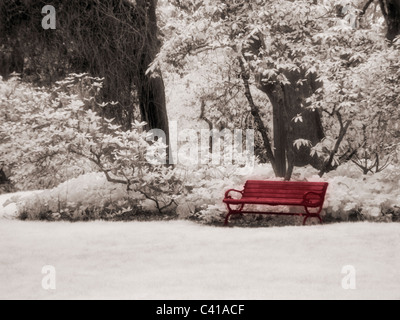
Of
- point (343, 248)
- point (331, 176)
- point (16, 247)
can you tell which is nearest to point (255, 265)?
point (343, 248)

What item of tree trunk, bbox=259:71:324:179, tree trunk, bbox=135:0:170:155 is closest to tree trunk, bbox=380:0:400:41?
tree trunk, bbox=259:71:324:179

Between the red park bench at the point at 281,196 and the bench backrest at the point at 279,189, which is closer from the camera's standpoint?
the red park bench at the point at 281,196

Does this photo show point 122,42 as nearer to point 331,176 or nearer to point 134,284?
point 331,176

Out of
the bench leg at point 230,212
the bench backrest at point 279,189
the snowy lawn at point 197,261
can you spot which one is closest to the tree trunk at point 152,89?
the bench backrest at point 279,189

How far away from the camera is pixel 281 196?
11.6 metres

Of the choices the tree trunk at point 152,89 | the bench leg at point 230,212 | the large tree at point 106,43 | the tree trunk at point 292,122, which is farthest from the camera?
the tree trunk at point 152,89

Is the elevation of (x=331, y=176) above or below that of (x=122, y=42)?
below

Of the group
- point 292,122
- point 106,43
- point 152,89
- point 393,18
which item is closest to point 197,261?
point 106,43

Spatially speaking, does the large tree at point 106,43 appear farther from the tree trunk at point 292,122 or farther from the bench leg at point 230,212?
the bench leg at point 230,212

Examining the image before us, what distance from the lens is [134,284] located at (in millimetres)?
7055

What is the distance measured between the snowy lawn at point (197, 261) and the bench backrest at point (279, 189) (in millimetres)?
957

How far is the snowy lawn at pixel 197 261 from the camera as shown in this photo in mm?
6727

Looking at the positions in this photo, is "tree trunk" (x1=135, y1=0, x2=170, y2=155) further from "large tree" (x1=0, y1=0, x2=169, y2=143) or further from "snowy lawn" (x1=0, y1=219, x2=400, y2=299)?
"snowy lawn" (x1=0, y1=219, x2=400, y2=299)
